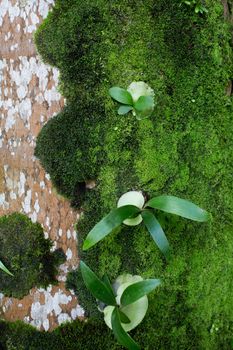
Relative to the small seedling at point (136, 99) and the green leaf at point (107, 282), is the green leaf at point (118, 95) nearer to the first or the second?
the small seedling at point (136, 99)

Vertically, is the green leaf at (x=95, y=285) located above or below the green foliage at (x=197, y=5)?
below

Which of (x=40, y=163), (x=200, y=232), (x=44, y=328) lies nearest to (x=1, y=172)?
(x=40, y=163)

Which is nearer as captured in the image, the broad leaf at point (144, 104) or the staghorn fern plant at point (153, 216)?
the staghorn fern plant at point (153, 216)

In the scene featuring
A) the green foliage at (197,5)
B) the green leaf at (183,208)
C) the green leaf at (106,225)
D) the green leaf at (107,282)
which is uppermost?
the green foliage at (197,5)

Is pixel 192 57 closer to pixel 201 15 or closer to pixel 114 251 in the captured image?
pixel 201 15

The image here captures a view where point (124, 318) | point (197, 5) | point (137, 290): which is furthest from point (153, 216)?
point (197, 5)

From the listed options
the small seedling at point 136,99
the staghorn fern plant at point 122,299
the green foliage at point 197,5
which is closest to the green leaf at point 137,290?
the staghorn fern plant at point 122,299

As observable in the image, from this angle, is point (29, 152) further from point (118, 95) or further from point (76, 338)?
point (76, 338)

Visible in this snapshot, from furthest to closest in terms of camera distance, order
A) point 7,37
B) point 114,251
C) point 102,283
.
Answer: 1. point 7,37
2. point 114,251
3. point 102,283

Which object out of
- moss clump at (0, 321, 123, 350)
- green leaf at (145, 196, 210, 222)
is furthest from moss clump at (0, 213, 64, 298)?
green leaf at (145, 196, 210, 222)

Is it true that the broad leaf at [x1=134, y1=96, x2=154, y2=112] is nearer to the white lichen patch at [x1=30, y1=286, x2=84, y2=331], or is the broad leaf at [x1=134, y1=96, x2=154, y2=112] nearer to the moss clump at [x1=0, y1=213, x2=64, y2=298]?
the moss clump at [x1=0, y1=213, x2=64, y2=298]
